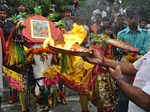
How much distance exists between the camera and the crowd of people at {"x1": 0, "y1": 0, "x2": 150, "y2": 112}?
143 cm

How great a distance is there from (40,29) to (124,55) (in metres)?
1.59

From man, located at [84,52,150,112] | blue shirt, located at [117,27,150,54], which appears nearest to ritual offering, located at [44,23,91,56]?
man, located at [84,52,150,112]

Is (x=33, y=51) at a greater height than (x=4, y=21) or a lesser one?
lesser

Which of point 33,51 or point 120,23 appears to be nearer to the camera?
point 33,51

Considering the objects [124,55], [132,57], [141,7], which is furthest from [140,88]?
[141,7]

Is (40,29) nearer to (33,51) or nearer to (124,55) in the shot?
(33,51)

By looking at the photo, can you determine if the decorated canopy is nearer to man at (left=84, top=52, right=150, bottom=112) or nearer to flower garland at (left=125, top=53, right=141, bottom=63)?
flower garland at (left=125, top=53, right=141, bottom=63)

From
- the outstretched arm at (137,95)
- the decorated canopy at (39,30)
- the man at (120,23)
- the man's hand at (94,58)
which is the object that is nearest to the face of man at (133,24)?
the man at (120,23)

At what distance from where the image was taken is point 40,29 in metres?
3.38

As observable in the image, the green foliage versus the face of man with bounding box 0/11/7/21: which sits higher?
the green foliage

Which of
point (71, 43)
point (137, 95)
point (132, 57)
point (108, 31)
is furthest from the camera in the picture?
point (108, 31)

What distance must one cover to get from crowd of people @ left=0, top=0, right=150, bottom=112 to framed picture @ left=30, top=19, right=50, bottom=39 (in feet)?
1.98

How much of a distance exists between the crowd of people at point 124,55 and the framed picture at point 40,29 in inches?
23.7

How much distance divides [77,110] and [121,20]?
2.65 meters
